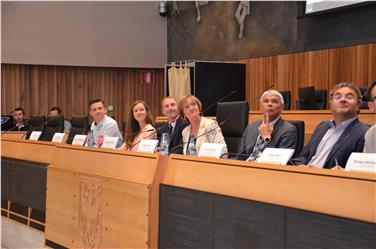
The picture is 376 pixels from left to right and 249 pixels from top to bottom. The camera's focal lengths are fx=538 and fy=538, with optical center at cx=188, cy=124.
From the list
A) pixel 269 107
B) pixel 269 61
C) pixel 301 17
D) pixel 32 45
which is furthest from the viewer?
pixel 32 45

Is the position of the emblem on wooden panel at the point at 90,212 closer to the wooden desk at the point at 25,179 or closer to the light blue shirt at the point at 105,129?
the wooden desk at the point at 25,179

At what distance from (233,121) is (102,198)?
124 centimetres

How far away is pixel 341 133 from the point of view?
274cm

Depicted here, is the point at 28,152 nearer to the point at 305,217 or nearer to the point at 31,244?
the point at 31,244

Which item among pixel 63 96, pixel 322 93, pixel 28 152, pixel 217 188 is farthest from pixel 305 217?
pixel 63 96

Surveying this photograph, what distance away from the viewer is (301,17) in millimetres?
8008

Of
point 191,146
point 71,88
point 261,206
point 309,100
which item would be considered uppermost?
point 71,88

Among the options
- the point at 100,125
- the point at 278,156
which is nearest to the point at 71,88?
the point at 100,125

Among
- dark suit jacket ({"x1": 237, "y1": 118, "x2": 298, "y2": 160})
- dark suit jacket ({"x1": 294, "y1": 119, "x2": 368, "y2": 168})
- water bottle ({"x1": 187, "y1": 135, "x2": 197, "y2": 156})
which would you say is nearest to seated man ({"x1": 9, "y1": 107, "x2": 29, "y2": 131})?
water bottle ({"x1": 187, "y1": 135, "x2": 197, "y2": 156})

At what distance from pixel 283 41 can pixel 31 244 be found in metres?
5.51

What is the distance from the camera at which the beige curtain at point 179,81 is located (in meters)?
9.17

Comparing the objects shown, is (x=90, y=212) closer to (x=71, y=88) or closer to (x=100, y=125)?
(x=100, y=125)

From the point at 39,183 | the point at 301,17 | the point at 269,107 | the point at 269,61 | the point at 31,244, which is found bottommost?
the point at 31,244

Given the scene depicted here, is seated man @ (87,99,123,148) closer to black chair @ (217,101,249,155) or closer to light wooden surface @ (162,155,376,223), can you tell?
black chair @ (217,101,249,155)
